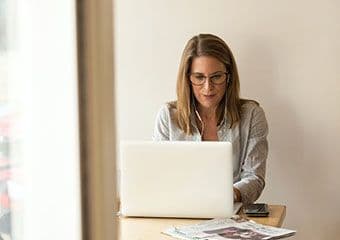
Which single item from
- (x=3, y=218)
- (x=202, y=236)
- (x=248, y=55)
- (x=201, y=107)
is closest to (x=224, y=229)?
(x=202, y=236)

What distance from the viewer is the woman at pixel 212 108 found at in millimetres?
2686

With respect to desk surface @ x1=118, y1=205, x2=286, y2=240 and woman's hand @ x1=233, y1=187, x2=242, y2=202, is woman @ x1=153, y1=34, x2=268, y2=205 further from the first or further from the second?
desk surface @ x1=118, y1=205, x2=286, y2=240

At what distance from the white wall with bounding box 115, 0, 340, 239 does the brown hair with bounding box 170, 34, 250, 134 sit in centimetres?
14

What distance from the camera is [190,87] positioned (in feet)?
9.14

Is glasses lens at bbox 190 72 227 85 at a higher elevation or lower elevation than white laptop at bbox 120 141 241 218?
higher

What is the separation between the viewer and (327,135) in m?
2.84

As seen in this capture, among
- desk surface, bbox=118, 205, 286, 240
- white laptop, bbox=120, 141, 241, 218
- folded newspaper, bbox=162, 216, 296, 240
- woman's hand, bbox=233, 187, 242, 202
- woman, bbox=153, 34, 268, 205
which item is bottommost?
desk surface, bbox=118, 205, 286, 240

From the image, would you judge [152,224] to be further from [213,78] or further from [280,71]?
[280,71]

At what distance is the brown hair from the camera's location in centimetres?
272

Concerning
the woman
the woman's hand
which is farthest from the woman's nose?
the woman's hand

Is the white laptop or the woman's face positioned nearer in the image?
the white laptop

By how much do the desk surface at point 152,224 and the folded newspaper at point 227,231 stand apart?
48 millimetres

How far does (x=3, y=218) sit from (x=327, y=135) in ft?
7.80

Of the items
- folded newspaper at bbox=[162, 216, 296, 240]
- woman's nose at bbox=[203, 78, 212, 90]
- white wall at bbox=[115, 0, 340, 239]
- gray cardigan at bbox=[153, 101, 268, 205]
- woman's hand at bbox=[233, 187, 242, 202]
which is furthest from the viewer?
white wall at bbox=[115, 0, 340, 239]
